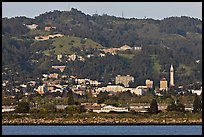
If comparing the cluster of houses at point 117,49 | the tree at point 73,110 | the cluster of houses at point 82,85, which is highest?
the cluster of houses at point 117,49

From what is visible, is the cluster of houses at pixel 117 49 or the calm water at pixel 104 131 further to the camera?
the cluster of houses at pixel 117 49

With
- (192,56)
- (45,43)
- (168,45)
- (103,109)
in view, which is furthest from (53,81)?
(103,109)

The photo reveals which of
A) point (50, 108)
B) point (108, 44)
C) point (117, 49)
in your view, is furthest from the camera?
point (108, 44)

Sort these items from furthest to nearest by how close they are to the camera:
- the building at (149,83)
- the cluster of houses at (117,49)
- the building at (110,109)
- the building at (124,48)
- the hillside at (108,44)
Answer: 1. the building at (124,48)
2. the cluster of houses at (117,49)
3. the hillside at (108,44)
4. the building at (149,83)
5. the building at (110,109)

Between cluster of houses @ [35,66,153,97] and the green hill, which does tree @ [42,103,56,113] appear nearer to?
cluster of houses @ [35,66,153,97]

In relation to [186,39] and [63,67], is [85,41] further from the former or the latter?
[186,39]

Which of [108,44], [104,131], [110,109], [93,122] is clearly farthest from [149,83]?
[104,131]

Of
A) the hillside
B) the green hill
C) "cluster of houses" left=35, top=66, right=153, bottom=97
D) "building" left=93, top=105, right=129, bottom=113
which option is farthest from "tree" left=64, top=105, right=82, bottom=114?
the green hill

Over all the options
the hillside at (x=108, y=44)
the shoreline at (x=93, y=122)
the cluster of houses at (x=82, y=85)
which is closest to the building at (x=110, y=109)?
the shoreline at (x=93, y=122)

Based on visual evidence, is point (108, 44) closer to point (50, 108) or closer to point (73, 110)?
point (50, 108)

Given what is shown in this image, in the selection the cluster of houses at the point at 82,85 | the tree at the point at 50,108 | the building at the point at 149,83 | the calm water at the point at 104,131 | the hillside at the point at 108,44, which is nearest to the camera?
the calm water at the point at 104,131

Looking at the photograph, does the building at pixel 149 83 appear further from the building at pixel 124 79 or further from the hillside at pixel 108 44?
the building at pixel 124 79

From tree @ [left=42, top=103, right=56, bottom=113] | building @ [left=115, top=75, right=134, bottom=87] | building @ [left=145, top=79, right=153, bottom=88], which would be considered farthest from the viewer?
building @ [left=115, top=75, right=134, bottom=87]
